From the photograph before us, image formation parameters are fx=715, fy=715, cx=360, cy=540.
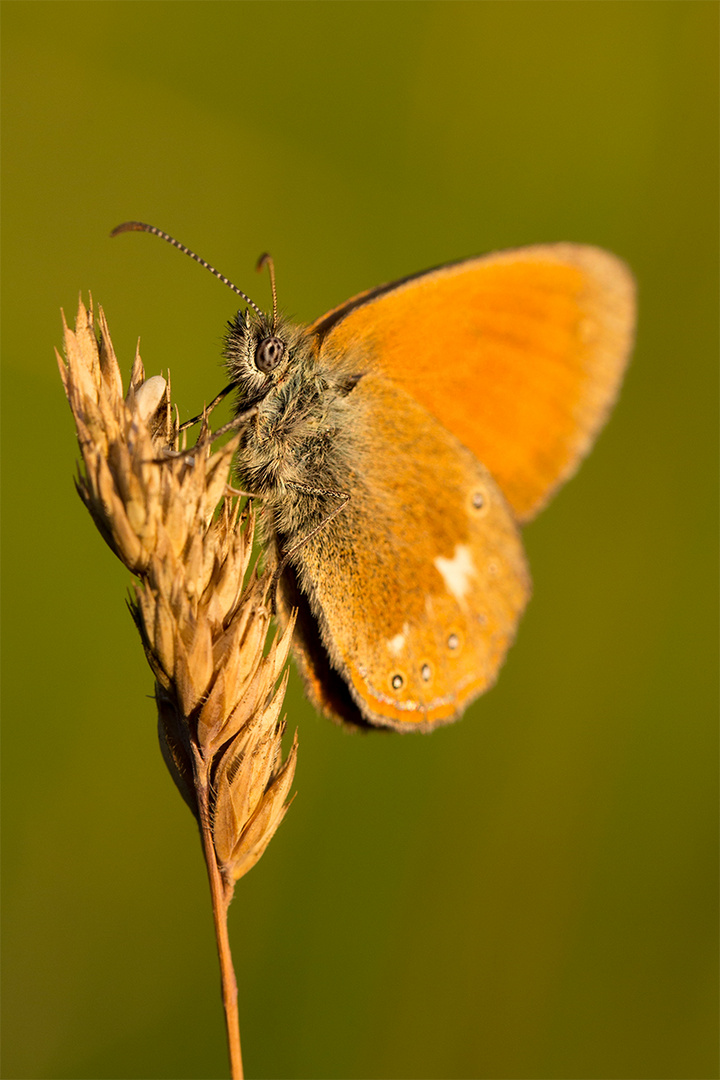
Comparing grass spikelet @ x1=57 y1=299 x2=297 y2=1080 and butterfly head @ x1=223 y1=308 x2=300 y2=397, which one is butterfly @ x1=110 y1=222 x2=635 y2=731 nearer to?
butterfly head @ x1=223 y1=308 x2=300 y2=397

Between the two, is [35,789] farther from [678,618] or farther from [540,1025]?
[678,618]

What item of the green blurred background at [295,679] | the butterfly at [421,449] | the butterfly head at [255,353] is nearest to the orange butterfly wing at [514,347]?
the butterfly at [421,449]

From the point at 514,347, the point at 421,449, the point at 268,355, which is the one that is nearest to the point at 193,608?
the point at 268,355

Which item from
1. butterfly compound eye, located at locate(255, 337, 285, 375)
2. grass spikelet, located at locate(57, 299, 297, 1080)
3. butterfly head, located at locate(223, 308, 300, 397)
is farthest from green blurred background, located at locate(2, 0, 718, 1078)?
grass spikelet, located at locate(57, 299, 297, 1080)

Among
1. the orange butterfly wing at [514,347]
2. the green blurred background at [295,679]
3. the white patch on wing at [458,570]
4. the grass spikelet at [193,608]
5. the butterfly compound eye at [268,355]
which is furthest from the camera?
the green blurred background at [295,679]

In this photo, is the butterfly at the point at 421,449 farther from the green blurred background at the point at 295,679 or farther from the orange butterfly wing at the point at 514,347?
the green blurred background at the point at 295,679

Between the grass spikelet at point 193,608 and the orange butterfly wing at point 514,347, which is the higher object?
the orange butterfly wing at point 514,347

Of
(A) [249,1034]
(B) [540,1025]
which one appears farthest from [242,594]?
(B) [540,1025]
